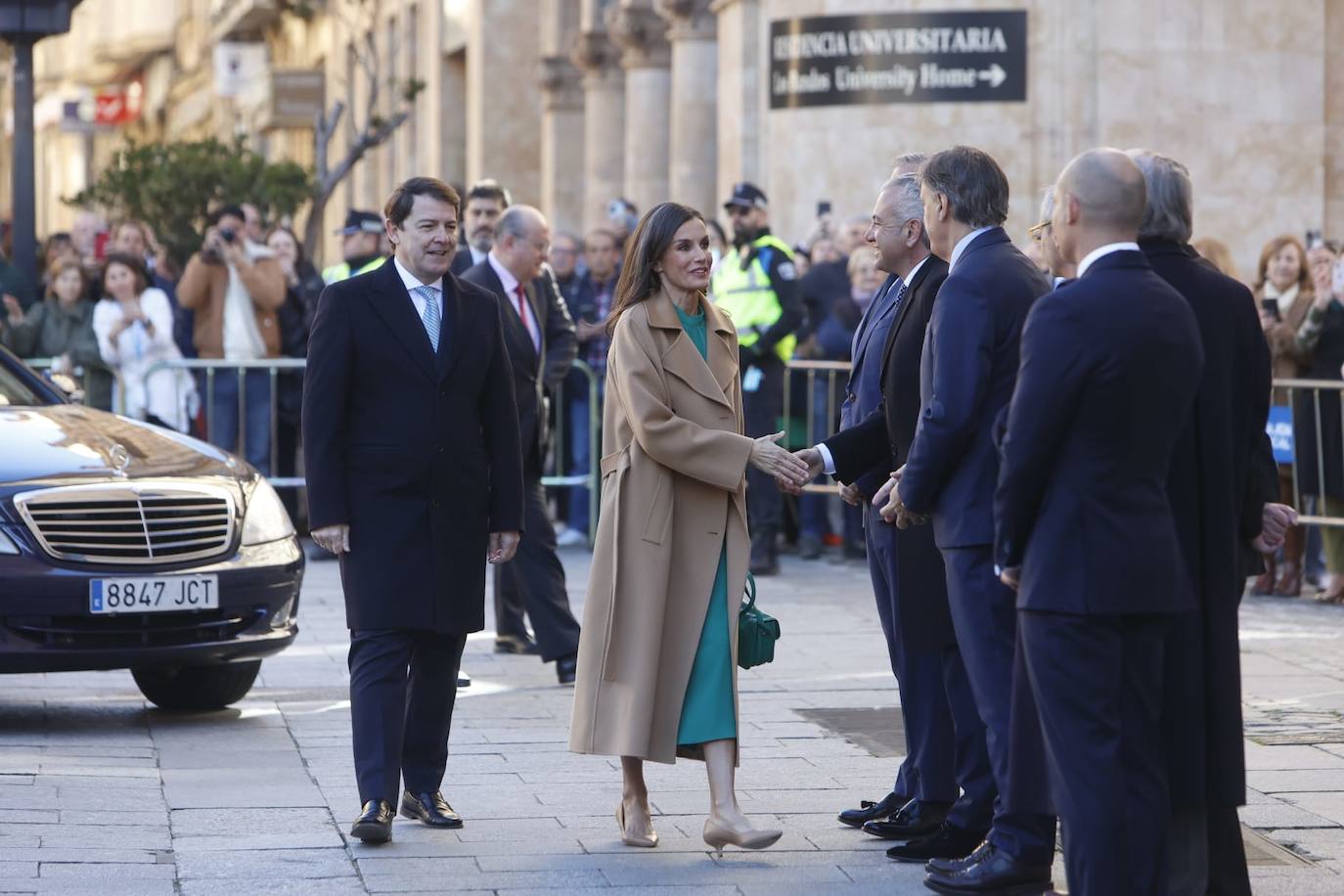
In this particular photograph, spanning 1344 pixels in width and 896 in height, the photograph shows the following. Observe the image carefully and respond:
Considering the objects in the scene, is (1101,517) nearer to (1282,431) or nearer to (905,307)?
(905,307)

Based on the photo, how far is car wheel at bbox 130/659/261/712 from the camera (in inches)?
373

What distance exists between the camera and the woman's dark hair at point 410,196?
7.25 meters

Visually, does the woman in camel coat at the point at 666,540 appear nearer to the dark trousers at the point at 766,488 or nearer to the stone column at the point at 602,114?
the dark trousers at the point at 766,488

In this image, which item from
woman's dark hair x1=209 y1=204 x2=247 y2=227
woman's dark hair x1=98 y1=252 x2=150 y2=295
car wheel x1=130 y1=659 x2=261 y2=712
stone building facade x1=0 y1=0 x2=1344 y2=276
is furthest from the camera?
stone building facade x1=0 y1=0 x2=1344 y2=276

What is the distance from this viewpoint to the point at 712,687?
22.6ft

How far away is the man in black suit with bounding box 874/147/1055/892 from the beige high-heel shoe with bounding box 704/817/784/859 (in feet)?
1.69

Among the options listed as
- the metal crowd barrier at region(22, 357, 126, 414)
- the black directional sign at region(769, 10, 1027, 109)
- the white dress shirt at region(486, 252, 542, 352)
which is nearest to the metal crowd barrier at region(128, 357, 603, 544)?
the metal crowd barrier at region(22, 357, 126, 414)

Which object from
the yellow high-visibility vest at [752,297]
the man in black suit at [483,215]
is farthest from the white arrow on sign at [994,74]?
the man in black suit at [483,215]

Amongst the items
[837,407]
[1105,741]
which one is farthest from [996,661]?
[837,407]

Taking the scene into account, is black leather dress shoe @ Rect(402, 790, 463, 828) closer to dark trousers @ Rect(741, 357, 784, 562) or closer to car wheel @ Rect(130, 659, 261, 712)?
car wheel @ Rect(130, 659, 261, 712)

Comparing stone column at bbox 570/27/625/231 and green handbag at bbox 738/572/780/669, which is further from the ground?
stone column at bbox 570/27/625/231

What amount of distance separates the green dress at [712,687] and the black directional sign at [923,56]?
1231 centimetres

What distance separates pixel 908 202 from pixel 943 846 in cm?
184

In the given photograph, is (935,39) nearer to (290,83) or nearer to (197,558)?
(197,558)
